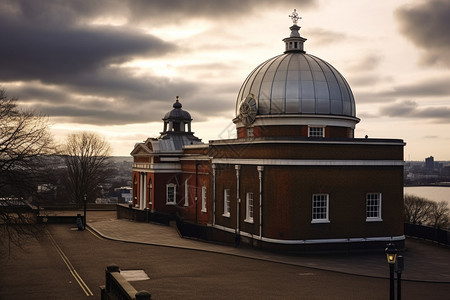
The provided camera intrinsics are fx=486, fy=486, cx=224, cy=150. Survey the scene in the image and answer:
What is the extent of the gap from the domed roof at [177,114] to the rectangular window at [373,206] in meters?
28.9

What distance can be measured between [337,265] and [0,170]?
55.7 feet

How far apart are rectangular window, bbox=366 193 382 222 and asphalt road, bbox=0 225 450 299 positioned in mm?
A: 8100

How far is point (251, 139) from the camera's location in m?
30.7

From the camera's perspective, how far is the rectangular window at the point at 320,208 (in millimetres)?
29109

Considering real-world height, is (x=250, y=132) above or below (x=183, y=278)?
above

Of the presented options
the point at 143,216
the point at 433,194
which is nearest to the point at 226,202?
the point at 143,216

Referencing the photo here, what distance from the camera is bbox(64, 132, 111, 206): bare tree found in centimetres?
7331

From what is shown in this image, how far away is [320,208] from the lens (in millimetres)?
29250

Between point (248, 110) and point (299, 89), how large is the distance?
3898mm

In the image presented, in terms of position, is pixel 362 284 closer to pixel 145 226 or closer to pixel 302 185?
pixel 302 185

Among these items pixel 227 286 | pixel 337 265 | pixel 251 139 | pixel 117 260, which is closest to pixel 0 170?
pixel 117 260

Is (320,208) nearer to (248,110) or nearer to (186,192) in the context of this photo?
(248,110)

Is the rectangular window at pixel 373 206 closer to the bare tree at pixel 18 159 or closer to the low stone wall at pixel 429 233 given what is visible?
the low stone wall at pixel 429 233

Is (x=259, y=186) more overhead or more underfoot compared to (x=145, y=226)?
more overhead
